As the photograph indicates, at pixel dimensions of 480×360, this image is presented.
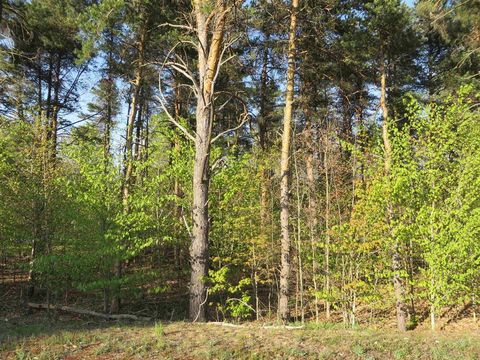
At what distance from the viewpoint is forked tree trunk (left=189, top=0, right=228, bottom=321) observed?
8125 mm

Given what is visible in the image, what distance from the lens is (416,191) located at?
10031 millimetres

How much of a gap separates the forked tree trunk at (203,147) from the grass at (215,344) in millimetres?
1575

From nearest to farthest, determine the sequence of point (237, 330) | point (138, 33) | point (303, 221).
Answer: point (237, 330)
point (303, 221)
point (138, 33)

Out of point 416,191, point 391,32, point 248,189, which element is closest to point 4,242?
point 248,189

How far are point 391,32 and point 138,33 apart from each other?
27.1 ft

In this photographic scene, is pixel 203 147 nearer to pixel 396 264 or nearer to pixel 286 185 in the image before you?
pixel 286 185

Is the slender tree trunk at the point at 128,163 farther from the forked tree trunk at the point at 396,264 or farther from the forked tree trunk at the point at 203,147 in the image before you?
the forked tree trunk at the point at 396,264

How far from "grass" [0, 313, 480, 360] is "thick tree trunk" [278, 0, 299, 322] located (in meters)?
4.14

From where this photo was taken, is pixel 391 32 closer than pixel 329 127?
No

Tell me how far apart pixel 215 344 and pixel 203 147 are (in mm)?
4212

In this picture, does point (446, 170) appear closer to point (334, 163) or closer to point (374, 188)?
point (374, 188)

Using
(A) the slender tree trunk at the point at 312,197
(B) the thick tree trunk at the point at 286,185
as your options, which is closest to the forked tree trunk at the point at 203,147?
(B) the thick tree trunk at the point at 286,185

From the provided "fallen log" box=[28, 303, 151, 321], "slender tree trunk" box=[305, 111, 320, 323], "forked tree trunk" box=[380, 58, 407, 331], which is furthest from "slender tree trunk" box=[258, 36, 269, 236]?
"fallen log" box=[28, 303, 151, 321]

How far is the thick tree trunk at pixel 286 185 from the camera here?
420 inches
